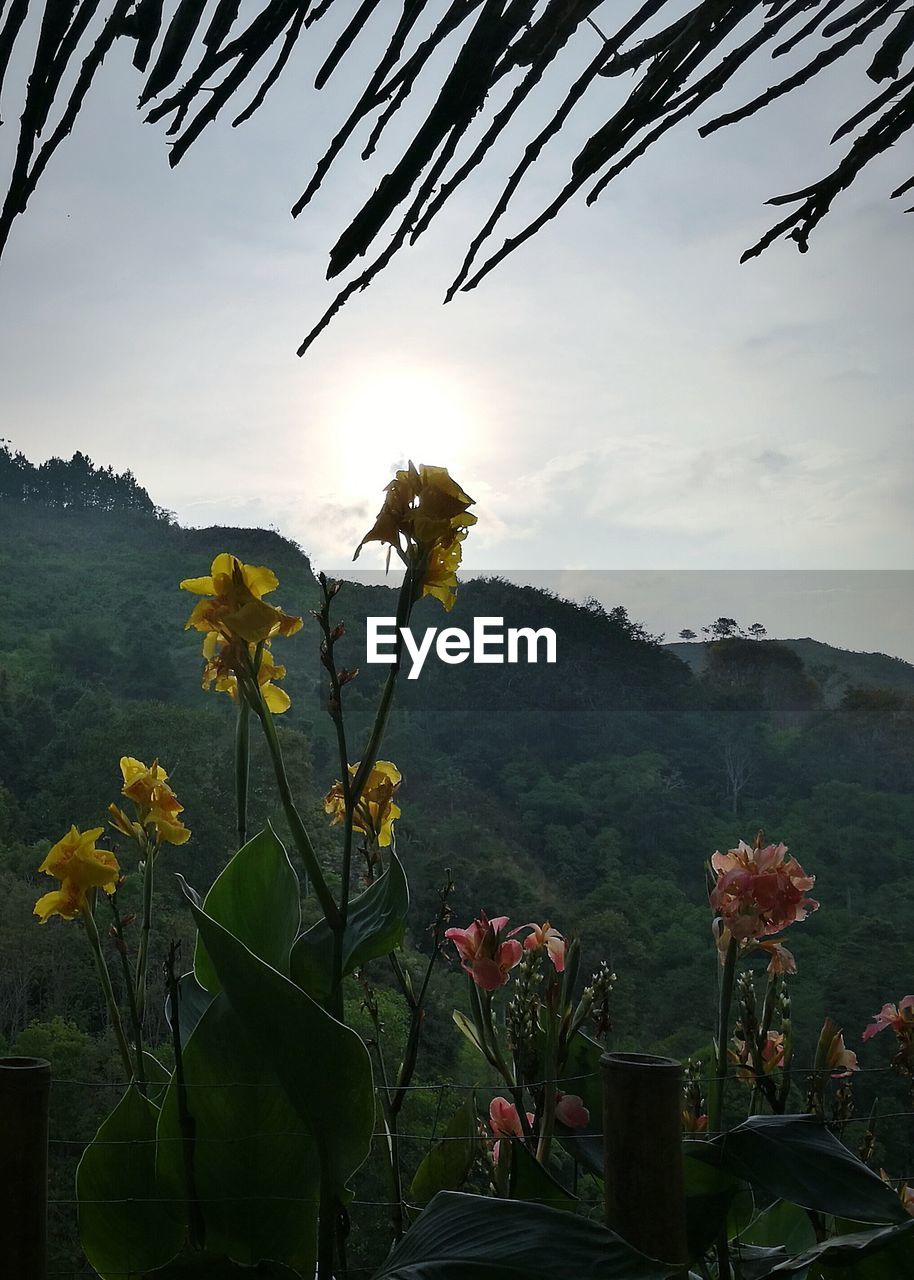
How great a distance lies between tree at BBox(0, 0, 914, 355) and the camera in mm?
430

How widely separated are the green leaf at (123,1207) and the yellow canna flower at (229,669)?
0.97ft

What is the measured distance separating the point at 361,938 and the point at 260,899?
12cm

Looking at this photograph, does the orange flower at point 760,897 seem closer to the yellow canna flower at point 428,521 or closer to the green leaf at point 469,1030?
the green leaf at point 469,1030

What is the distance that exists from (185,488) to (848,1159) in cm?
2246

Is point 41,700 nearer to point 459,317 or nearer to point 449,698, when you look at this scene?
point 449,698

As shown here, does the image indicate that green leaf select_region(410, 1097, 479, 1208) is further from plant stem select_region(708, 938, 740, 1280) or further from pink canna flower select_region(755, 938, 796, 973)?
pink canna flower select_region(755, 938, 796, 973)

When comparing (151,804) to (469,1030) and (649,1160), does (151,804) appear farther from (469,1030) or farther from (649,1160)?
(649,1160)

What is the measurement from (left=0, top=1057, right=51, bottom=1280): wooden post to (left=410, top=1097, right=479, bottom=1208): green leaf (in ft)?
0.91

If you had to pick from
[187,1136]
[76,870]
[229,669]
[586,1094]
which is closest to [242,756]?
[229,669]

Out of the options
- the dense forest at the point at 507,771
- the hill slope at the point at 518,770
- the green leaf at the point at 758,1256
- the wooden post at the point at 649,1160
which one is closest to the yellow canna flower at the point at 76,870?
the wooden post at the point at 649,1160

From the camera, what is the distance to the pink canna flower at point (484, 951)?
2.79ft

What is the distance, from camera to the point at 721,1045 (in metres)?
0.82

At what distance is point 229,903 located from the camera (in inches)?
31.2

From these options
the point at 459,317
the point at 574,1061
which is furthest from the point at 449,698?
the point at 574,1061
